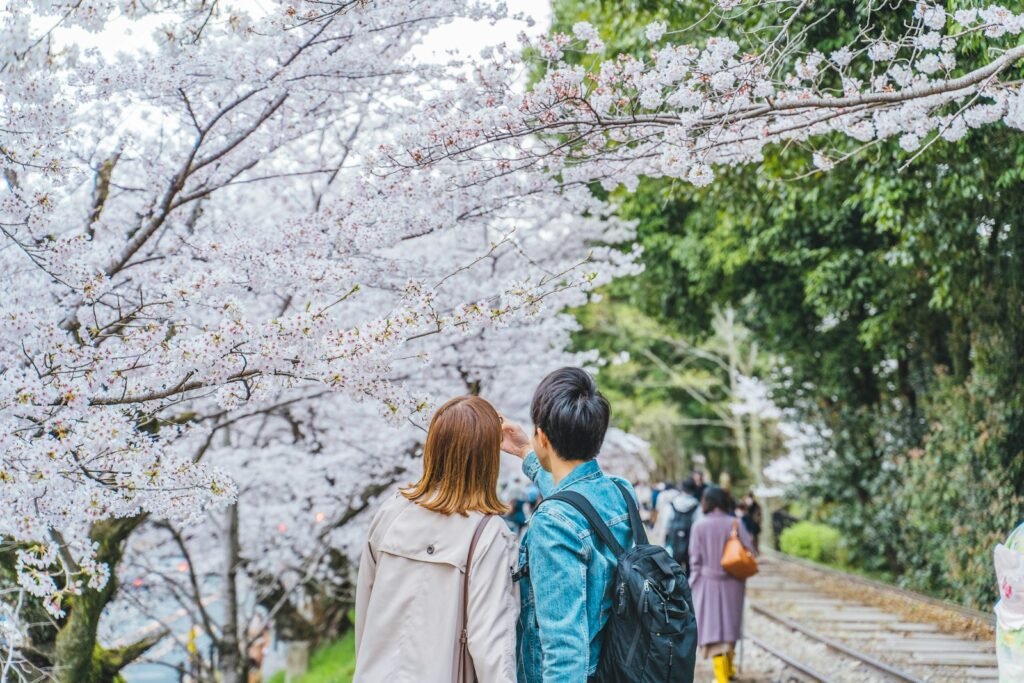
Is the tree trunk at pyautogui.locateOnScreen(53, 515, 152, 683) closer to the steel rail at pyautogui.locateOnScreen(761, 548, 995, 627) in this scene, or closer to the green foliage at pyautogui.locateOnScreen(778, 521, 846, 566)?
the steel rail at pyautogui.locateOnScreen(761, 548, 995, 627)

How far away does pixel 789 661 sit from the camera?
7.95m

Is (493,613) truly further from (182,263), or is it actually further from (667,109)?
(667,109)

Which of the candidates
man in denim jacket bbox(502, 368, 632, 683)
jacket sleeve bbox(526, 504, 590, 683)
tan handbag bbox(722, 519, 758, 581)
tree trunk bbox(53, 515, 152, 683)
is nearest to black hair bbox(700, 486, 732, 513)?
tan handbag bbox(722, 519, 758, 581)

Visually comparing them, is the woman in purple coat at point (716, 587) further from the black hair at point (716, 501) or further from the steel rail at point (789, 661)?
the steel rail at point (789, 661)

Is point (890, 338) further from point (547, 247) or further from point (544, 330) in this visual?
point (544, 330)

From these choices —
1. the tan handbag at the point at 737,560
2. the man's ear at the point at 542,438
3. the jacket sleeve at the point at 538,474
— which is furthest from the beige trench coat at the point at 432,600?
the tan handbag at the point at 737,560

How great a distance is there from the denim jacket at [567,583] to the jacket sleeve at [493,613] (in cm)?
7

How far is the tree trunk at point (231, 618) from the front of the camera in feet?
23.1

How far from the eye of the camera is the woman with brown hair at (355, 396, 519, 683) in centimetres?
217

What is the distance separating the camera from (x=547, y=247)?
30.0 feet

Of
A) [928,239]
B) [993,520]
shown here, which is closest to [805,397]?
[993,520]

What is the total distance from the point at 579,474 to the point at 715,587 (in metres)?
4.84

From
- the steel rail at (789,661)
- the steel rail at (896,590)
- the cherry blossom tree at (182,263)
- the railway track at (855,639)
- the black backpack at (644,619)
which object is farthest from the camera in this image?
the steel rail at (896,590)

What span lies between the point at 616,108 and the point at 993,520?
813 cm
